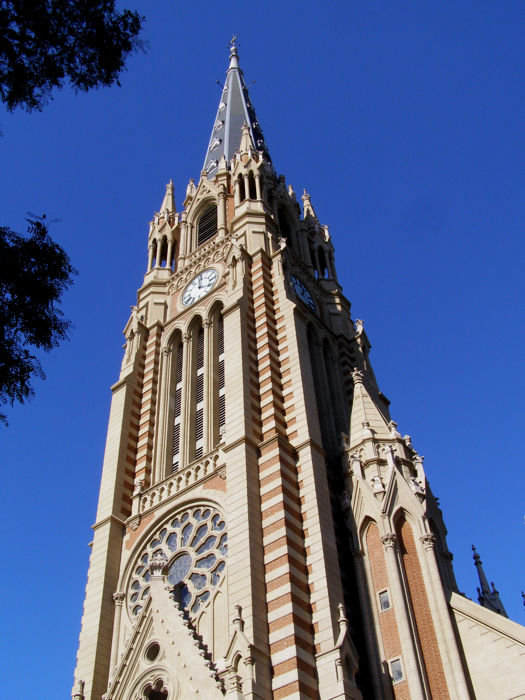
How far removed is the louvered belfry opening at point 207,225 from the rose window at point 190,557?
16.6m

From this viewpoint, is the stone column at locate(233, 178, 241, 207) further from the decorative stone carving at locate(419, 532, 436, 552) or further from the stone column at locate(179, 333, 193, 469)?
the decorative stone carving at locate(419, 532, 436, 552)

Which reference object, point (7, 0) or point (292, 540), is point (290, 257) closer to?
point (292, 540)

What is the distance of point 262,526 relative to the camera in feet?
65.5

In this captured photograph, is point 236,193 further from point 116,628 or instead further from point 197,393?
point 116,628

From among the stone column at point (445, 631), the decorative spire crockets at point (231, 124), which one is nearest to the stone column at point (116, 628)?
the stone column at point (445, 631)

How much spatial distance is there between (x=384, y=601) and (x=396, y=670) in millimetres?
1886

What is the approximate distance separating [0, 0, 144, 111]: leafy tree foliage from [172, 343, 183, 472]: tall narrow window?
54.0 ft

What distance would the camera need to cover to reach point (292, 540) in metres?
19.2

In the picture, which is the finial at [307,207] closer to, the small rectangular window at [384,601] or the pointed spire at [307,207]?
the pointed spire at [307,207]

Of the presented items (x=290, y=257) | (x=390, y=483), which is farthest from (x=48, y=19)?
(x=290, y=257)

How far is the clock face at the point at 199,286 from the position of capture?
3108 cm

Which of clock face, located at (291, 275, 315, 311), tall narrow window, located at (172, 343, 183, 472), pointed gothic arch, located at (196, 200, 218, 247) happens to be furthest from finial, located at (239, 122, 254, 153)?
tall narrow window, located at (172, 343, 183, 472)

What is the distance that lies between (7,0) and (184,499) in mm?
15665

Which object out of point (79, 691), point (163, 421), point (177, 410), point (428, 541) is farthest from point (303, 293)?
point (79, 691)
